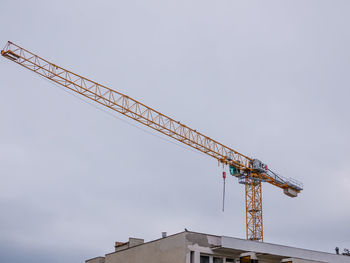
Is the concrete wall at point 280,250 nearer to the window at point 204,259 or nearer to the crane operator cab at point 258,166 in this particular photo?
the window at point 204,259

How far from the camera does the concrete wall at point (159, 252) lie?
32.3 m

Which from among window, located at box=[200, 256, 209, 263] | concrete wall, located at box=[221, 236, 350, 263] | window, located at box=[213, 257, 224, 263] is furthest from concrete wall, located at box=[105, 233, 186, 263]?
concrete wall, located at box=[221, 236, 350, 263]

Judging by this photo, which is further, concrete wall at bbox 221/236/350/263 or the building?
concrete wall at bbox 221/236/350/263

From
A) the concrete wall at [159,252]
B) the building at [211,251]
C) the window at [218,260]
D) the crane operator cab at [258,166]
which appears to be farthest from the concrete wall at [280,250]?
the crane operator cab at [258,166]

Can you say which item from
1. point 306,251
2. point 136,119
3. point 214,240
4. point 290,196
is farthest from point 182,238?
point 290,196

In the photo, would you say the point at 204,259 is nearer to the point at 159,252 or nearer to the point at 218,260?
the point at 218,260

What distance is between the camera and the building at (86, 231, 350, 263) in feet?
106

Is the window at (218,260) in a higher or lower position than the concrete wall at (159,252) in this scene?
lower

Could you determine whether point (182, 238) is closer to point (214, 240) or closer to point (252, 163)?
point (214, 240)

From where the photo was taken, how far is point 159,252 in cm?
3422

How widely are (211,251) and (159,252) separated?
3.89 meters

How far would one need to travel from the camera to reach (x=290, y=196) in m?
81.4

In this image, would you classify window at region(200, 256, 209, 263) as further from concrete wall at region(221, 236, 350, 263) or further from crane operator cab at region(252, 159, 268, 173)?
crane operator cab at region(252, 159, 268, 173)

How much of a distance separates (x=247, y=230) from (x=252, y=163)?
1090cm
